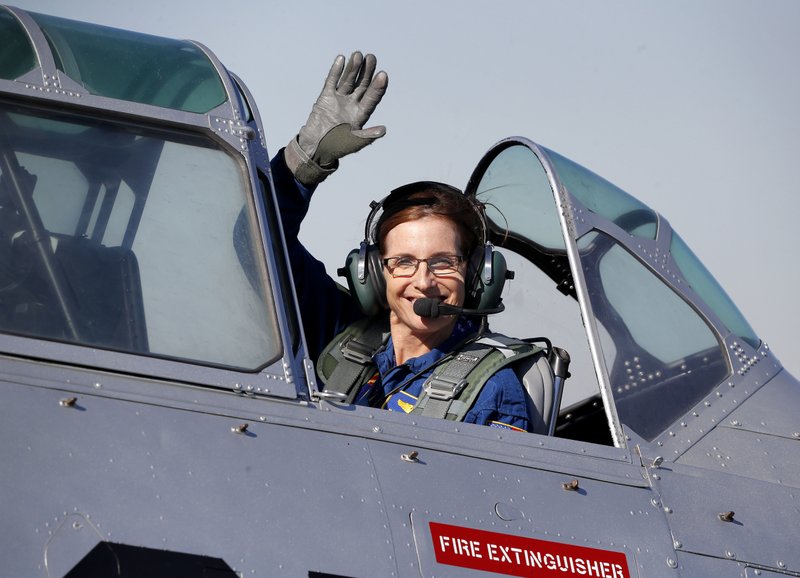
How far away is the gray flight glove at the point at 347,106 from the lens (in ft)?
11.8

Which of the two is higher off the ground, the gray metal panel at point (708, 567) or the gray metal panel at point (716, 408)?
the gray metal panel at point (716, 408)

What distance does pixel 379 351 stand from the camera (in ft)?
13.3

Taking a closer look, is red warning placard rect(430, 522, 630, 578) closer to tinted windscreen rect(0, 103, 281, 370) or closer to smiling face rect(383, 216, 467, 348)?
tinted windscreen rect(0, 103, 281, 370)

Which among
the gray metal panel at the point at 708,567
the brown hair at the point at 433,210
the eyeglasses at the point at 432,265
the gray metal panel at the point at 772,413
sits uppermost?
the brown hair at the point at 433,210

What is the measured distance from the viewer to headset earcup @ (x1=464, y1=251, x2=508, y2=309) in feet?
12.8

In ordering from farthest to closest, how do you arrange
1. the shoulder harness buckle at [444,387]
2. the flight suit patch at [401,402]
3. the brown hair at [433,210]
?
the brown hair at [433,210] → the flight suit patch at [401,402] → the shoulder harness buckle at [444,387]

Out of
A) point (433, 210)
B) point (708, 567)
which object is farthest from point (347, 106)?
point (708, 567)

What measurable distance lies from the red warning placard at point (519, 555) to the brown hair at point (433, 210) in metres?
1.35

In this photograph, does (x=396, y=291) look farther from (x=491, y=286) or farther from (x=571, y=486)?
(x=571, y=486)

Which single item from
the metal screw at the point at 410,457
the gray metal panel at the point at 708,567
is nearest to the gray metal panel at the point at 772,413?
the gray metal panel at the point at 708,567

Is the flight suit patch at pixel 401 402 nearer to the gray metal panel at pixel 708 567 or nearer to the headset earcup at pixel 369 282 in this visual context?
the headset earcup at pixel 369 282

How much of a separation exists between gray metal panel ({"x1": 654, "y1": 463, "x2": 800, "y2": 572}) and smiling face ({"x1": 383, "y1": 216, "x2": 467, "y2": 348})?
101 cm

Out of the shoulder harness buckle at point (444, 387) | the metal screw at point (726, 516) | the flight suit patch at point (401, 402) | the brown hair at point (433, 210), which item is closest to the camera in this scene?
the metal screw at point (726, 516)

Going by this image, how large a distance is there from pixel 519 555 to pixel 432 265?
1301 mm
